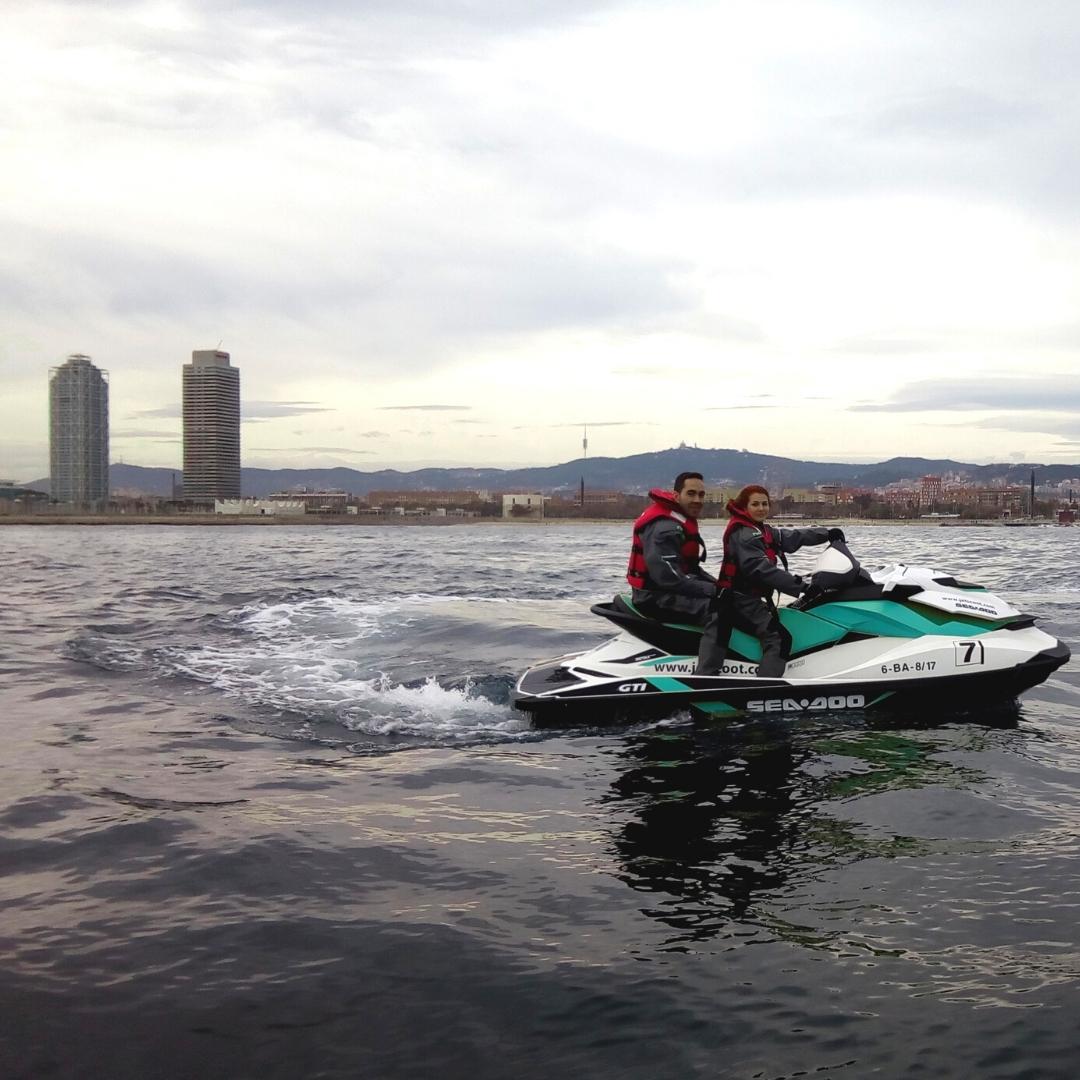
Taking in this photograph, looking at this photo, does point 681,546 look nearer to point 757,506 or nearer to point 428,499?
point 757,506

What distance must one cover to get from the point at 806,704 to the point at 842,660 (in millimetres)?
478

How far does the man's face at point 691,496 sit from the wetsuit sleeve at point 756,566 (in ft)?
1.23

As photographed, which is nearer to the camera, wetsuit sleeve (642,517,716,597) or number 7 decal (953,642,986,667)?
wetsuit sleeve (642,517,716,597)

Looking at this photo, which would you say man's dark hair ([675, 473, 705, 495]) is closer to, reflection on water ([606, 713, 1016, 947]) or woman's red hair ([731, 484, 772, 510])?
woman's red hair ([731, 484, 772, 510])

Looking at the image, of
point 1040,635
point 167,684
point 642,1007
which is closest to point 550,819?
point 642,1007

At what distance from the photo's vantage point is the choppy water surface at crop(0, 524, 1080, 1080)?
11.8ft

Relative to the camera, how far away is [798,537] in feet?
28.3

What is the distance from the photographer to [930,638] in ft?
28.1

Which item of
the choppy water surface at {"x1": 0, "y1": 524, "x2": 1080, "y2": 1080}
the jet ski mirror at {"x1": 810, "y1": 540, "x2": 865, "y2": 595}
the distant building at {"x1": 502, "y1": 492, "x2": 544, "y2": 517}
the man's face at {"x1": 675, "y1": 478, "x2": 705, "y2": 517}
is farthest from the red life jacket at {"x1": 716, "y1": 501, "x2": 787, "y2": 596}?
the distant building at {"x1": 502, "y1": 492, "x2": 544, "y2": 517}

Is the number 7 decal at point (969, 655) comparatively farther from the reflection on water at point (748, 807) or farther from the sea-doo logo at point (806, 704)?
the sea-doo logo at point (806, 704)

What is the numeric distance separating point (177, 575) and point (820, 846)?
27.2m

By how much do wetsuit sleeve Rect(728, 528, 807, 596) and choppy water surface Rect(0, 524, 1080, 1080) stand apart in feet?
3.66

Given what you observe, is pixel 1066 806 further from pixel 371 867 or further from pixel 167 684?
pixel 167 684

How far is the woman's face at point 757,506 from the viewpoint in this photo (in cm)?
837
